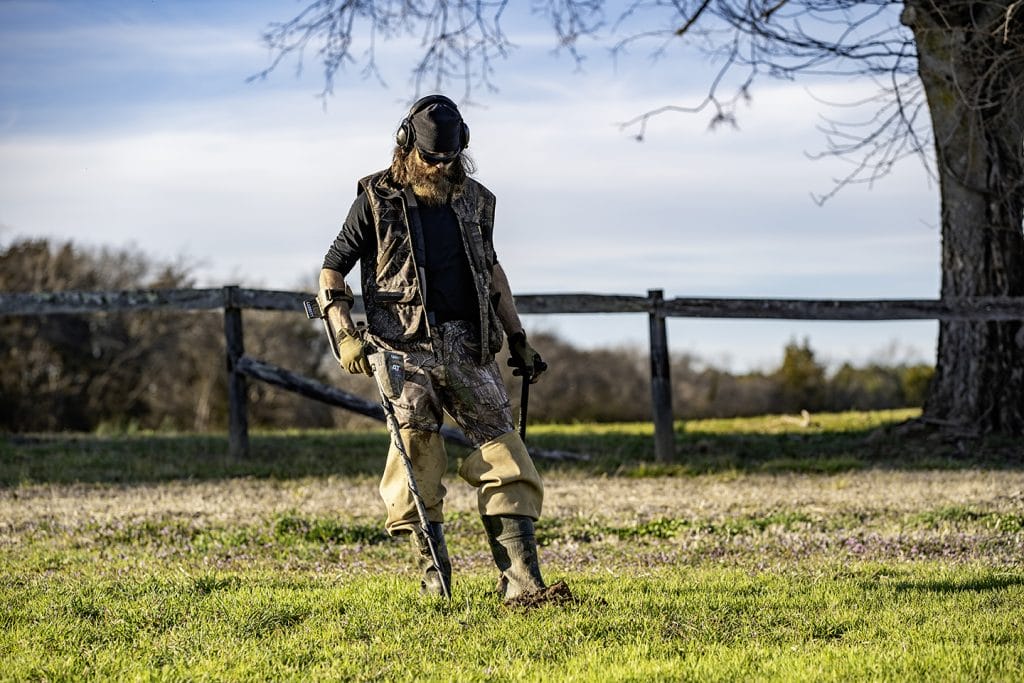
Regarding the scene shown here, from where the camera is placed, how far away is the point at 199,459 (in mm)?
14047

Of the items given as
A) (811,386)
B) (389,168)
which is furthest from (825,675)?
(811,386)

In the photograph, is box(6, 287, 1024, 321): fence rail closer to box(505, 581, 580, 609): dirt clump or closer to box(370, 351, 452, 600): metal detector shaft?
box(370, 351, 452, 600): metal detector shaft

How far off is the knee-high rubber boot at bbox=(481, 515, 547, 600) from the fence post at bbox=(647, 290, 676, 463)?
7750mm

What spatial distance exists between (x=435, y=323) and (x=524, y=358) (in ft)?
2.00

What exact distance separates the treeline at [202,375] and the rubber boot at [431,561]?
22097 millimetres

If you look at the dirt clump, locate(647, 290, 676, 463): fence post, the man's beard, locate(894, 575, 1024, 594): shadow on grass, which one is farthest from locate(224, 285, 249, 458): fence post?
locate(894, 575, 1024, 594): shadow on grass

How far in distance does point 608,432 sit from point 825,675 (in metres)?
12.8

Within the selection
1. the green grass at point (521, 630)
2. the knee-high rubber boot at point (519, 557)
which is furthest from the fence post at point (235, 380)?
the knee-high rubber boot at point (519, 557)

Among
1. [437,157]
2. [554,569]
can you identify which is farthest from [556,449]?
[437,157]

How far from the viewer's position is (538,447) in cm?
1473

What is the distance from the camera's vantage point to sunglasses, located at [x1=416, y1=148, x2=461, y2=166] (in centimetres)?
606

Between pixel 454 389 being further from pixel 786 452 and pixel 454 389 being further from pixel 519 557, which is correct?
pixel 786 452

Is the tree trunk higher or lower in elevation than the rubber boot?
higher

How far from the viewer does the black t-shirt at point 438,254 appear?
6.08m
